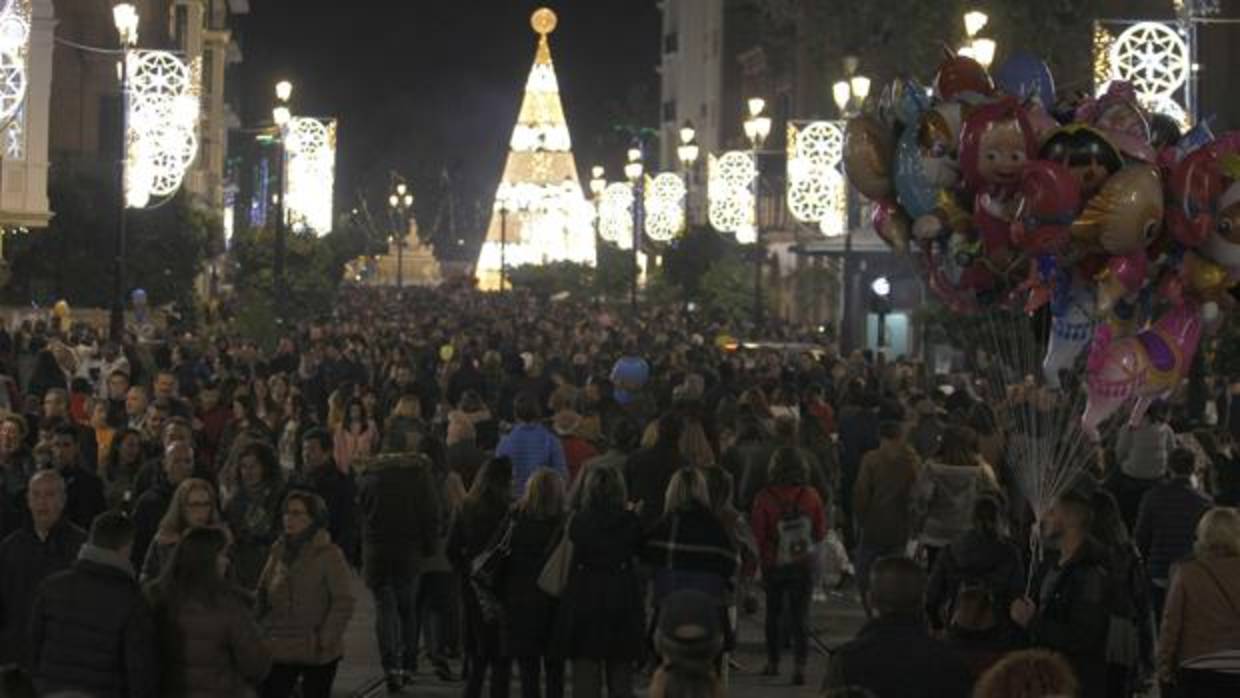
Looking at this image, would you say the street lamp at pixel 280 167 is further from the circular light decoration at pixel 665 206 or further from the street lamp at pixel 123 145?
the circular light decoration at pixel 665 206

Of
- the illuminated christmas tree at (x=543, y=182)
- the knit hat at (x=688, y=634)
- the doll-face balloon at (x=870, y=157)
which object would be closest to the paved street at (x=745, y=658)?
the doll-face balloon at (x=870, y=157)

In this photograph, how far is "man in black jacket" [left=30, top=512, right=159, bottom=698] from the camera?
9.97 metres

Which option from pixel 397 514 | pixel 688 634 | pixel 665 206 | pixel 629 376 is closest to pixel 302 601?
pixel 397 514

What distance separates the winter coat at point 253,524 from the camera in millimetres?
12852

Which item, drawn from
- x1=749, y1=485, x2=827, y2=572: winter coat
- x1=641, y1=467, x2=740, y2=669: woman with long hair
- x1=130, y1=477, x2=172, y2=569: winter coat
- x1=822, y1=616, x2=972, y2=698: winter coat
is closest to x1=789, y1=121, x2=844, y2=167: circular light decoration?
x1=749, y1=485, x2=827, y2=572: winter coat

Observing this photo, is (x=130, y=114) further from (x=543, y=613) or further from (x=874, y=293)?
(x=543, y=613)

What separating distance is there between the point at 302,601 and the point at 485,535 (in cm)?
231

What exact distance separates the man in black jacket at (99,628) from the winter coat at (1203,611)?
14.8 ft

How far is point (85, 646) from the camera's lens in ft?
32.9

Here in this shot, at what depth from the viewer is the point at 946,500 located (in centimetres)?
1716

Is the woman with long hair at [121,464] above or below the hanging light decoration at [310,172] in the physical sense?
below

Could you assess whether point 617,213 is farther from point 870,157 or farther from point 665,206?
point 870,157

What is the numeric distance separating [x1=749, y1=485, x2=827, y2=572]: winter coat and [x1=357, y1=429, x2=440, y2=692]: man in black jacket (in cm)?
201

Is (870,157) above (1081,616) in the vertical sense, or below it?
above
